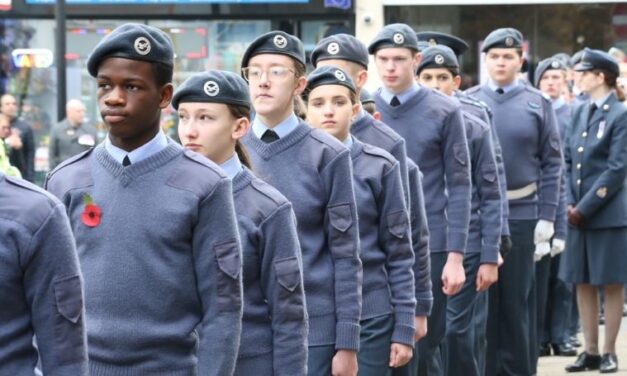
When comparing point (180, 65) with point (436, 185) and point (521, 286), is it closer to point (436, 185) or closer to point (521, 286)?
point (521, 286)

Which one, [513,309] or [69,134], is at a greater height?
[69,134]

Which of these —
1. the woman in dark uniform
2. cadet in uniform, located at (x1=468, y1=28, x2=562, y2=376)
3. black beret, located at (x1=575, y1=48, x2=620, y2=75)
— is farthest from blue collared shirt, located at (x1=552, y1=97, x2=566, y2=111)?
cadet in uniform, located at (x1=468, y1=28, x2=562, y2=376)

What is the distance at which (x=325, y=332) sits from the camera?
22.1 ft

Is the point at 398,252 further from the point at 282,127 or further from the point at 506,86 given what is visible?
the point at 506,86

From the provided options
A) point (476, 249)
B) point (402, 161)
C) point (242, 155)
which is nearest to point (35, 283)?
point (242, 155)

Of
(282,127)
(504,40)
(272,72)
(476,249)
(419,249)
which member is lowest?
(476,249)

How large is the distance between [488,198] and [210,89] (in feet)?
15.6

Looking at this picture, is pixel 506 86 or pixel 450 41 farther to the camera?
pixel 450 41

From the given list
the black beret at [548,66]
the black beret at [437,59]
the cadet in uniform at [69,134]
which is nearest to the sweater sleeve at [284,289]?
the black beret at [437,59]

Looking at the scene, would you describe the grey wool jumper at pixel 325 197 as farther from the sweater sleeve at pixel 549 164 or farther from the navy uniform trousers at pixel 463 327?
the sweater sleeve at pixel 549 164

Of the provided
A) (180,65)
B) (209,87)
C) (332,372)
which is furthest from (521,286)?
(180,65)

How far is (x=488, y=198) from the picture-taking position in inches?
402

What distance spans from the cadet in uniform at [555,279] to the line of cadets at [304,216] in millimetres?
583

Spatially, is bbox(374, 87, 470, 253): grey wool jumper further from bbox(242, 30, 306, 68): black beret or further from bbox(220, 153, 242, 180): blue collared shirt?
bbox(220, 153, 242, 180): blue collared shirt
